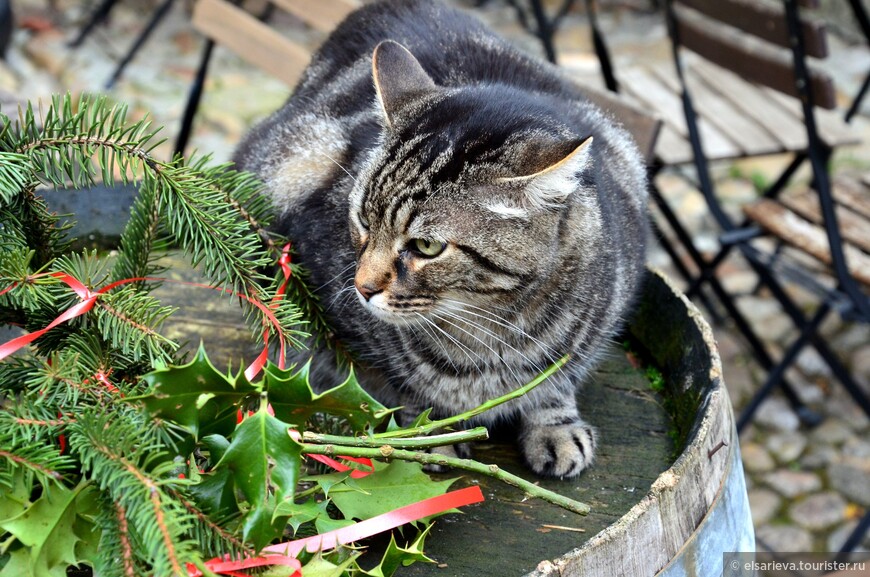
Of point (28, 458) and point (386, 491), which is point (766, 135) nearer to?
point (386, 491)

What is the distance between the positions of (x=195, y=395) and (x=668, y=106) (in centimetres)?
271

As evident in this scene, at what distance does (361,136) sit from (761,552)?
68.6 inches

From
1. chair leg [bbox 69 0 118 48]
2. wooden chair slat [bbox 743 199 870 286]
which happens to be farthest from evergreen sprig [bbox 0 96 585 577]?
chair leg [bbox 69 0 118 48]

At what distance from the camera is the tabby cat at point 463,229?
133 centimetres

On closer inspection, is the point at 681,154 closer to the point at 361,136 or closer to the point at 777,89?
the point at 777,89

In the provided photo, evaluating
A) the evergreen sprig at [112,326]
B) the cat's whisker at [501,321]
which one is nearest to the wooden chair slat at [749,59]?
the cat's whisker at [501,321]

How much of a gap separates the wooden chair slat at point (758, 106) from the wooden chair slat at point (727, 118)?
0.02 meters

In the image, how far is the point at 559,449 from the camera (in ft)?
4.47

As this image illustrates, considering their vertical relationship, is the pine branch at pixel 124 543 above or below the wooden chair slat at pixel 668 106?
below

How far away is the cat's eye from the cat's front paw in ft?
1.13

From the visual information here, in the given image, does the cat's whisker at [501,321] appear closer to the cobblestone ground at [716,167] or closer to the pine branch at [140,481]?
the pine branch at [140,481]

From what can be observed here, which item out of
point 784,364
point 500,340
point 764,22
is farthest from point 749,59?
point 500,340

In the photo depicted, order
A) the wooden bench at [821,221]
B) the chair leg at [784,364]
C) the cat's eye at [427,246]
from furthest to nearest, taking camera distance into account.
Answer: the chair leg at [784,364]
the wooden bench at [821,221]
the cat's eye at [427,246]

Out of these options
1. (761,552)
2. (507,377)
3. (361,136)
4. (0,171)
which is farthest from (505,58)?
(761,552)
